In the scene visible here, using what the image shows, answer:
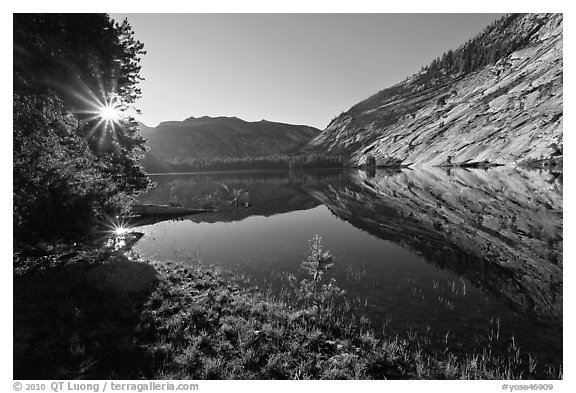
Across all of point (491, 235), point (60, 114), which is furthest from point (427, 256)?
point (60, 114)

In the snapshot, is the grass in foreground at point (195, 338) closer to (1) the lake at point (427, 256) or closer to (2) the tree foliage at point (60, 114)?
(1) the lake at point (427, 256)

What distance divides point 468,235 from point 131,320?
28062 mm

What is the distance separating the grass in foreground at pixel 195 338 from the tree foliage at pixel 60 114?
10.8ft

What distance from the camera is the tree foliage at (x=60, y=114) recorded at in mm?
14164

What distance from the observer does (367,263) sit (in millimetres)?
20891

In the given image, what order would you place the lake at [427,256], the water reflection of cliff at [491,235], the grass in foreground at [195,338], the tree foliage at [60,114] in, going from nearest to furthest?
the grass in foreground at [195,338] → the lake at [427,256] → the tree foliage at [60,114] → the water reflection of cliff at [491,235]

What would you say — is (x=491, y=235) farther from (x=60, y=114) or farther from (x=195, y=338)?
(x=60, y=114)

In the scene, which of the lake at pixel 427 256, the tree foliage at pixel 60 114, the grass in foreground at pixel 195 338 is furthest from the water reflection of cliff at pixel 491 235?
the tree foliage at pixel 60 114

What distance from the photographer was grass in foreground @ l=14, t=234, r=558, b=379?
27.5 ft

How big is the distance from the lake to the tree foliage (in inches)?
304

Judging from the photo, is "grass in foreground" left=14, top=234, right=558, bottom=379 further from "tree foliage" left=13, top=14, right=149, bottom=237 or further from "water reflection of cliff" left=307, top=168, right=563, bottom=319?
"water reflection of cliff" left=307, top=168, right=563, bottom=319

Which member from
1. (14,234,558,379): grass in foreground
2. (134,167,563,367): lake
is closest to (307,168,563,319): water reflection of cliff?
(134,167,563,367): lake

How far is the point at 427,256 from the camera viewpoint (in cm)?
2189

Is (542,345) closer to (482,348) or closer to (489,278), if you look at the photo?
(482,348)
